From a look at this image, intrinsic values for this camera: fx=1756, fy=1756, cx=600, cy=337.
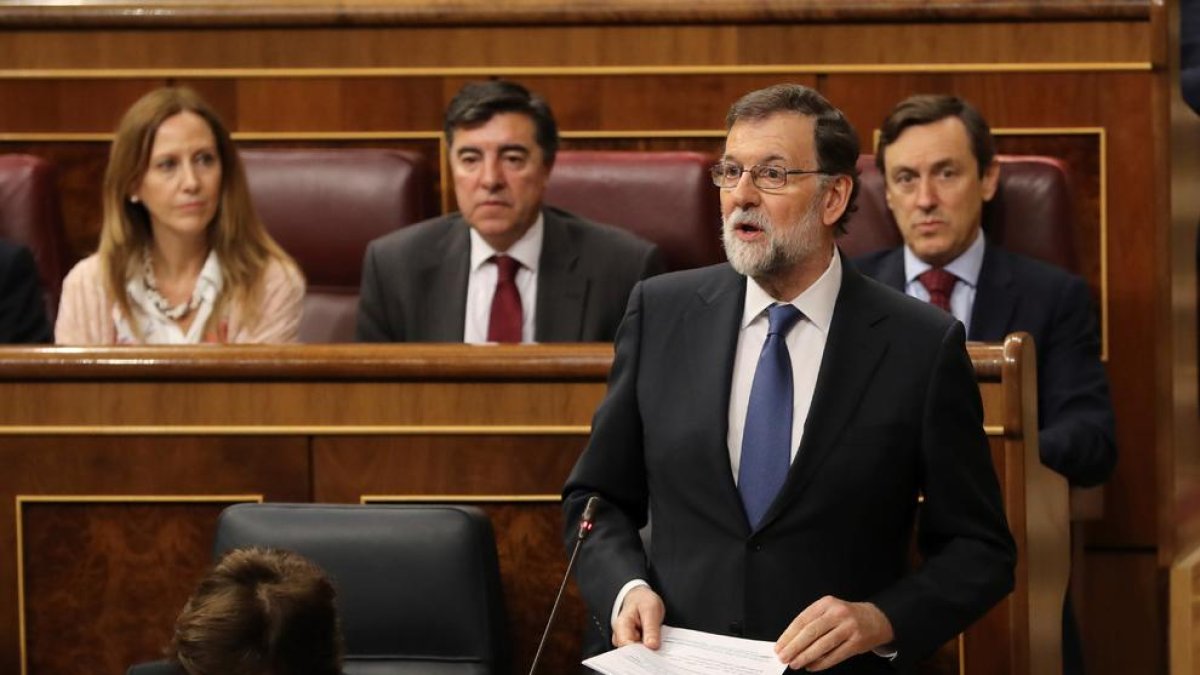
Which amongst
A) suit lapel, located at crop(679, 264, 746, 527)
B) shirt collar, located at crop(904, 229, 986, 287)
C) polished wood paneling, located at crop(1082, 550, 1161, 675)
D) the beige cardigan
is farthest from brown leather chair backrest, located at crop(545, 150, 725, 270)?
suit lapel, located at crop(679, 264, 746, 527)

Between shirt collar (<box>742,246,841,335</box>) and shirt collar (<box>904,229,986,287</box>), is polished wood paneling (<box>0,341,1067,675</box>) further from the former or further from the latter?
shirt collar (<box>904,229,986,287</box>)

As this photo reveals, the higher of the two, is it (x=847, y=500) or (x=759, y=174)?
(x=759, y=174)

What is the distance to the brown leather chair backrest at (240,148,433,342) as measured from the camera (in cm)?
197

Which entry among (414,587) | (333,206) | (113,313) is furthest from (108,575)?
(333,206)

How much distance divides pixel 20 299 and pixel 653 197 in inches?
26.7

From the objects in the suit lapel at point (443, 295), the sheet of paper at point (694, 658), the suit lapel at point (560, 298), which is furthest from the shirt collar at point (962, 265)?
the sheet of paper at point (694, 658)

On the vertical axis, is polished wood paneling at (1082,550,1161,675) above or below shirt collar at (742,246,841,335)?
below

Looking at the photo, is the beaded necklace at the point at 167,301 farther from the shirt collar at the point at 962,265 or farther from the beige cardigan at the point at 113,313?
the shirt collar at the point at 962,265

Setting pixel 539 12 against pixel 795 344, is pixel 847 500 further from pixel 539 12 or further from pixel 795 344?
pixel 539 12

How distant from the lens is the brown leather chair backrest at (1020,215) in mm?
1818

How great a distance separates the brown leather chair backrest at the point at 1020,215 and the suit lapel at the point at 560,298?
0.97ft

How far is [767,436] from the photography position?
1.02 m

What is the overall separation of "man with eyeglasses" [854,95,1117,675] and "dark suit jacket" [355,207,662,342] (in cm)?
25

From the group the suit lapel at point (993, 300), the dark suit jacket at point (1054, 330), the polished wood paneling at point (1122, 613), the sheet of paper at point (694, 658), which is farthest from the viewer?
the polished wood paneling at point (1122, 613)
